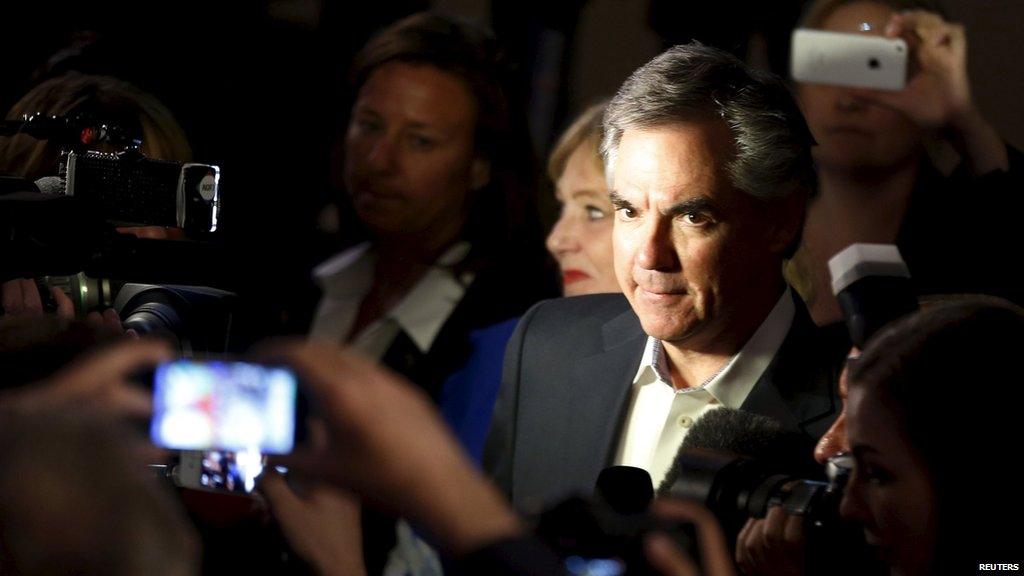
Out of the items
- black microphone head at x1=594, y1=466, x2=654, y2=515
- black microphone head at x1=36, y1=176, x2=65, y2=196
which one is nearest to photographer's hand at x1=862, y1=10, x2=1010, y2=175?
black microphone head at x1=594, y1=466, x2=654, y2=515

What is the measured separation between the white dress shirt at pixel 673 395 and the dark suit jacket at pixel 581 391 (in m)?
0.01

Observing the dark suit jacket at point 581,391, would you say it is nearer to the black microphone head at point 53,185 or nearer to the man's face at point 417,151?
the man's face at point 417,151

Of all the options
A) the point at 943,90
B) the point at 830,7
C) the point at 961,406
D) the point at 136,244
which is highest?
the point at 830,7

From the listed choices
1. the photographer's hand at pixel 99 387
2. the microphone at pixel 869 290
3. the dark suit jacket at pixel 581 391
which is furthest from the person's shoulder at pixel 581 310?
the photographer's hand at pixel 99 387

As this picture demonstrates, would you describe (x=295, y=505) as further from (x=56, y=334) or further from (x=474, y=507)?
(x=474, y=507)

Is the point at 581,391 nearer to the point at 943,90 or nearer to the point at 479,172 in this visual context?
the point at 479,172

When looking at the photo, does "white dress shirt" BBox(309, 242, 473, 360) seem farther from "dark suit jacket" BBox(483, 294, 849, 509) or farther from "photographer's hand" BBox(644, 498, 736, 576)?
"photographer's hand" BBox(644, 498, 736, 576)

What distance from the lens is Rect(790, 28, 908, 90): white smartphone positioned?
6.68 feet

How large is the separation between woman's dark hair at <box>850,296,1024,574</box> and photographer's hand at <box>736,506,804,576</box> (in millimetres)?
172

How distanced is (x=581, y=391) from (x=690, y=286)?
25cm

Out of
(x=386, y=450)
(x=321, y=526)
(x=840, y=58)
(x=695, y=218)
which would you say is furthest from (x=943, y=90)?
(x=386, y=450)

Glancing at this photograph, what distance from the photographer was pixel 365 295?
2.32m

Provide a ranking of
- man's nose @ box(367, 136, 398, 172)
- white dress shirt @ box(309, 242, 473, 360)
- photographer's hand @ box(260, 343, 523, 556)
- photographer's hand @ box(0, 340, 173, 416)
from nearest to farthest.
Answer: photographer's hand @ box(260, 343, 523, 556) < photographer's hand @ box(0, 340, 173, 416) < white dress shirt @ box(309, 242, 473, 360) < man's nose @ box(367, 136, 398, 172)

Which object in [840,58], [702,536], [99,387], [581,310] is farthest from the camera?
[840,58]
